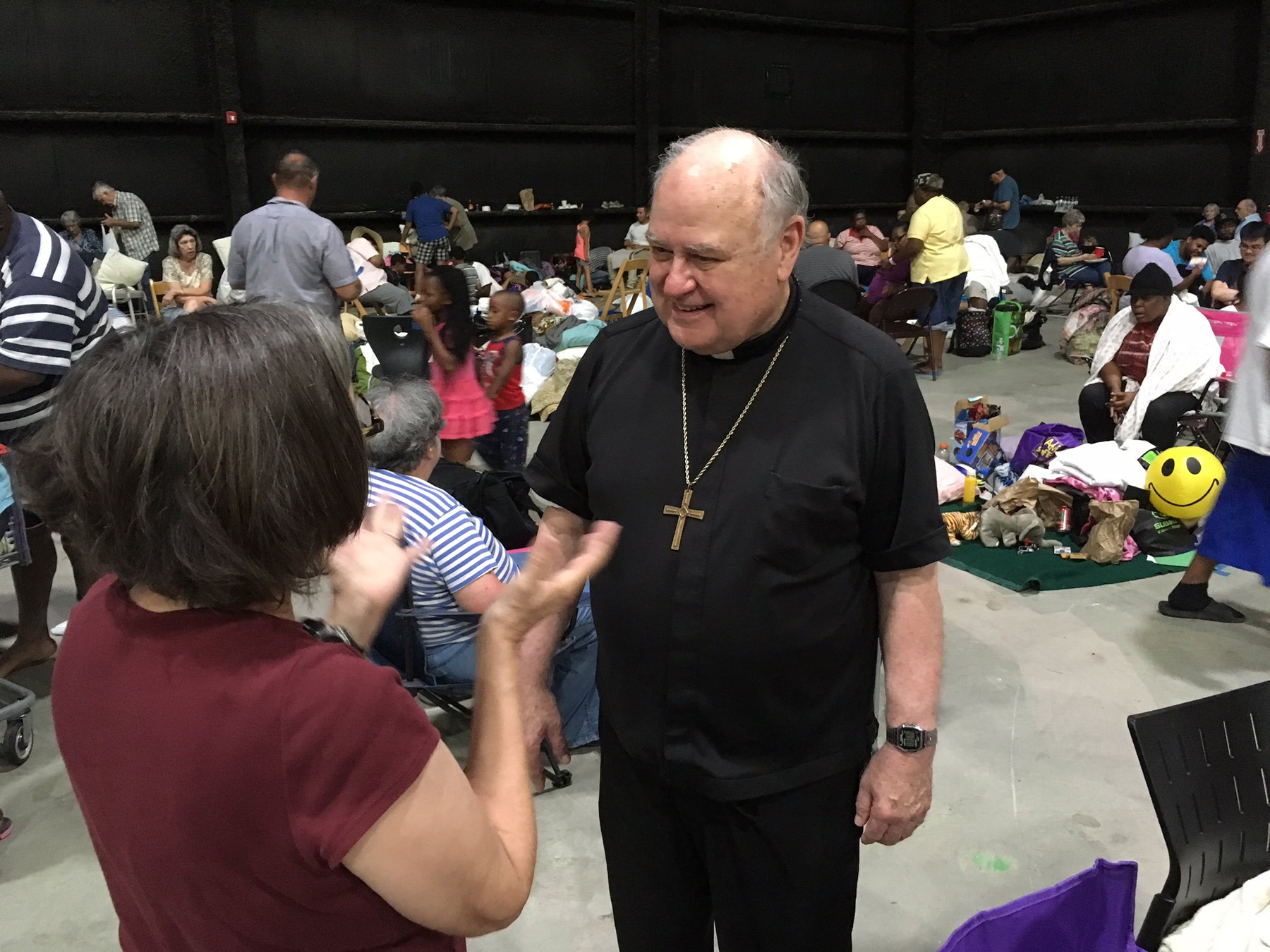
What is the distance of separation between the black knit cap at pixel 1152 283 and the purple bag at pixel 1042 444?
863 millimetres

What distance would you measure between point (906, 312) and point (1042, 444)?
286 centimetres

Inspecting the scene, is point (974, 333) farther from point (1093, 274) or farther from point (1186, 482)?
point (1186, 482)

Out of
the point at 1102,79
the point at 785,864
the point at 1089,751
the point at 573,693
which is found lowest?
the point at 1089,751

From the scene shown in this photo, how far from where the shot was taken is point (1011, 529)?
486cm

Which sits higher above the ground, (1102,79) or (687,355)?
(1102,79)

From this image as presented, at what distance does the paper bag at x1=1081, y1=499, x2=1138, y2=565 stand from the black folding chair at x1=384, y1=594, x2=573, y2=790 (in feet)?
9.44

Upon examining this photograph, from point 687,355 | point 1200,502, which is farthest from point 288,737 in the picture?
point 1200,502

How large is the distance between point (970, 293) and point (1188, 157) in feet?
18.4

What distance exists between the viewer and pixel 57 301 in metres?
3.30

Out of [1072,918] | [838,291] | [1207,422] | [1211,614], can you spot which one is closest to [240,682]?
[1072,918]

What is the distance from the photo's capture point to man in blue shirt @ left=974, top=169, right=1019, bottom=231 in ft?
43.7

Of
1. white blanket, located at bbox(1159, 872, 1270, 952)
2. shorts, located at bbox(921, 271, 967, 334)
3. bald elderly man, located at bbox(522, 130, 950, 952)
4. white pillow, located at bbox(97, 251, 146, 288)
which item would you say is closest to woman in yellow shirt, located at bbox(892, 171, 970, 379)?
shorts, located at bbox(921, 271, 967, 334)

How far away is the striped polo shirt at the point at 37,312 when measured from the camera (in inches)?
127

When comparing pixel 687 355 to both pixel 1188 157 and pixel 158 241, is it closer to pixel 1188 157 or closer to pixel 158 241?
pixel 158 241
